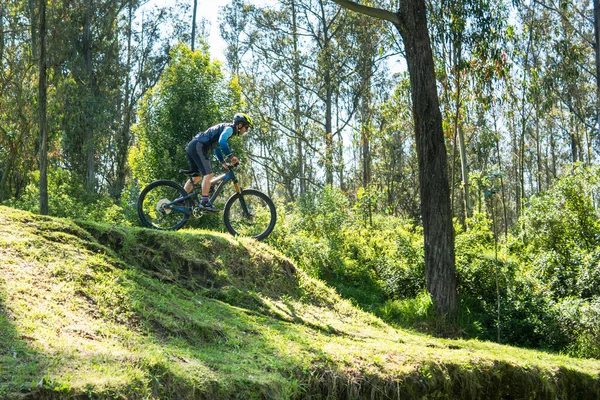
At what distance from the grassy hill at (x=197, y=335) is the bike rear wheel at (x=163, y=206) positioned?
79 cm

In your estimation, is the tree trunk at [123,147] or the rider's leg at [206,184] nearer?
the rider's leg at [206,184]

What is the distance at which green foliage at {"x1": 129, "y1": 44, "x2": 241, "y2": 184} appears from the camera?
53.6ft

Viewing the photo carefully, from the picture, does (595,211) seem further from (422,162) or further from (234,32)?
(234,32)

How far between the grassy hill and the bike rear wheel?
0.79m

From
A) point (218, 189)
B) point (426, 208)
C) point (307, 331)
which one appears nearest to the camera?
point (307, 331)

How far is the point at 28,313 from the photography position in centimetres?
542

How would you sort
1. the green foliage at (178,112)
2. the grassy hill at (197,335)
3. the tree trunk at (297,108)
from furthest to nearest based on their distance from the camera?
the tree trunk at (297,108) < the green foliage at (178,112) < the grassy hill at (197,335)

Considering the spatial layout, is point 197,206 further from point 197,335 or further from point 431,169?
point 431,169

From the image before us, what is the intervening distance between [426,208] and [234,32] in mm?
24772

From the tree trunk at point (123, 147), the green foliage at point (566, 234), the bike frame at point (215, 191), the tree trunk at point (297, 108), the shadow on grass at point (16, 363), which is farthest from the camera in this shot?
the tree trunk at point (123, 147)

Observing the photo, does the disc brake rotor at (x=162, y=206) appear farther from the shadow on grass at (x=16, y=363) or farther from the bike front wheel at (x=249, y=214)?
the shadow on grass at (x=16, y=363)

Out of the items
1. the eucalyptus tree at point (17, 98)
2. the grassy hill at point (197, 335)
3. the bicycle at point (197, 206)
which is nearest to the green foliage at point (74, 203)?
the eucalyptus tree at point (17, 98)

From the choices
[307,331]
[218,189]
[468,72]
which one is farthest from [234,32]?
[307,331]

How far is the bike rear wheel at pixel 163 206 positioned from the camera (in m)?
10.0
